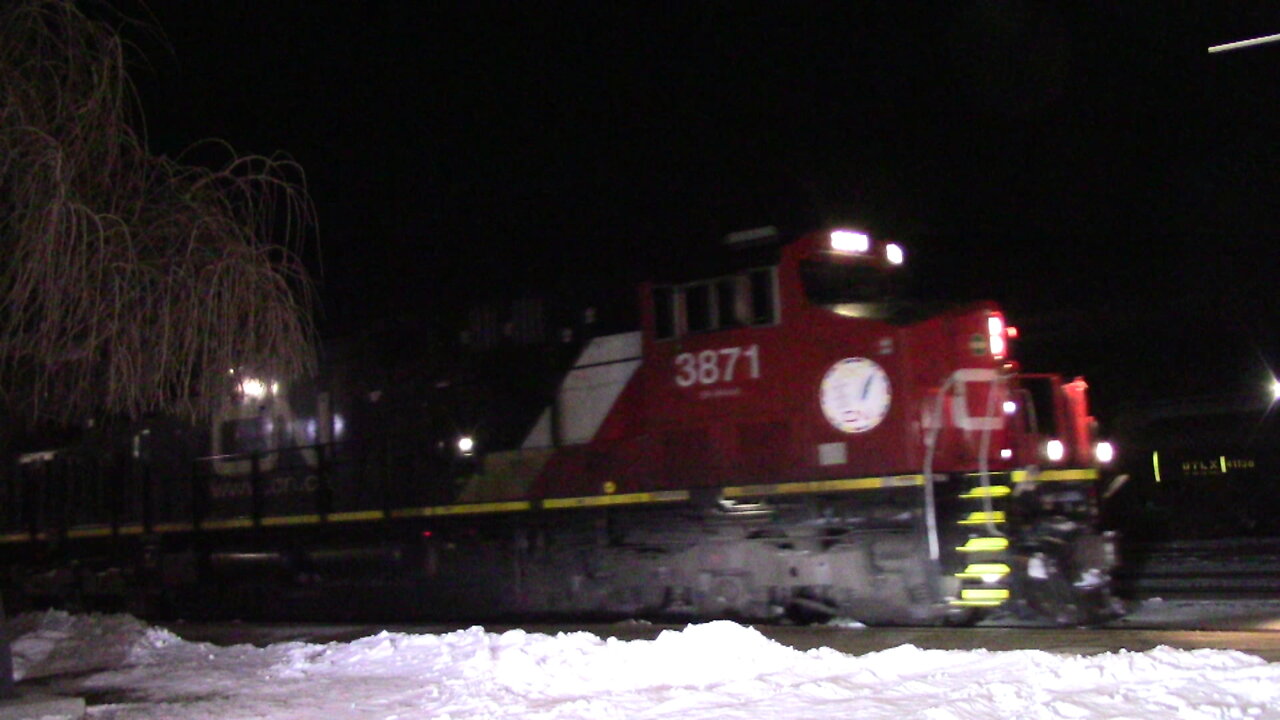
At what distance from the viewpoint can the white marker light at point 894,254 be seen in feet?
40.5

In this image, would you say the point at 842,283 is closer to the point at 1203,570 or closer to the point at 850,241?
the point at 850,241

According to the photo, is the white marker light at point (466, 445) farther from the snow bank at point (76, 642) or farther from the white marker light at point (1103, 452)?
the white marker light at point (1103, 452)

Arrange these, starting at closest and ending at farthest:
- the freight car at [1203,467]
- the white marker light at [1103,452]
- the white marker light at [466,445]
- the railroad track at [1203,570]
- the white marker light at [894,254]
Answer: the white marker light at [894,254] → the white marker light at [1103,452] → the railroad track at [1203,570] → the white marker light at [466,445] → the freight car at [1203,467]

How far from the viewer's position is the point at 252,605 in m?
17.3

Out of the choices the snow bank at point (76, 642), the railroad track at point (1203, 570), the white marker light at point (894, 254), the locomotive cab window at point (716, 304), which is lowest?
the railroad track at point (1203, 570)

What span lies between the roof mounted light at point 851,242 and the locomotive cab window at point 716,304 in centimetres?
69

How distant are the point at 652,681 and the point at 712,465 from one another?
390 cm

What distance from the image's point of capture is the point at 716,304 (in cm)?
1219

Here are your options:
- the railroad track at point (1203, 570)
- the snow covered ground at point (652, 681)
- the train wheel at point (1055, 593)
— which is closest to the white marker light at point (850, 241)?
the train wheel at point (1055, 593)

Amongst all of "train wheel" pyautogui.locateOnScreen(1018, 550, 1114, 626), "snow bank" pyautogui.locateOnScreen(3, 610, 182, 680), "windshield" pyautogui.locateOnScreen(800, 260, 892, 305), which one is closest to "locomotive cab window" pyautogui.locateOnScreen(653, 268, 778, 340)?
"windshield" pyautogui.locateOnScreen(800, 260, 892, 305)

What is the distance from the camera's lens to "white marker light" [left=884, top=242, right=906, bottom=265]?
12352mm

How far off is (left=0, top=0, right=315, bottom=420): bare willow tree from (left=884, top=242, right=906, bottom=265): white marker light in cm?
587

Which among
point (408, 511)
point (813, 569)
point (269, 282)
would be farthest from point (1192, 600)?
point (269, 282)

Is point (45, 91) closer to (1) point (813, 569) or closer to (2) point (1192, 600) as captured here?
(1) point (813, 569)
